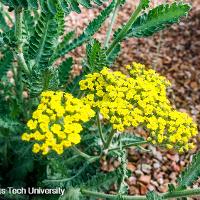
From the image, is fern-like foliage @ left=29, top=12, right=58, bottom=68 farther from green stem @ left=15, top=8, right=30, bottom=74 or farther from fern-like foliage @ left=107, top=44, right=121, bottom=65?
fern-like foliage @ left=107, top=44, right=121, bottom=65

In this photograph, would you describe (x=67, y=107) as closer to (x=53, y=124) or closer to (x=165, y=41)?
(x=53, y=124)

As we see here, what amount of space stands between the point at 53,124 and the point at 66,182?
495 millimetres

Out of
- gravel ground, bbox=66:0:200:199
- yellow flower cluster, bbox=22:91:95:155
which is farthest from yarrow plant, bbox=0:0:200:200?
gravel ground, bbox=66:0:200:199

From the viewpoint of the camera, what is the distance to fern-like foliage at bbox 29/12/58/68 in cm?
130

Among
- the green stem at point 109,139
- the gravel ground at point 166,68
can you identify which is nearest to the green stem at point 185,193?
the green stem at point 109,139

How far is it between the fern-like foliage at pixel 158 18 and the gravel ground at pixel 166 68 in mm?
837

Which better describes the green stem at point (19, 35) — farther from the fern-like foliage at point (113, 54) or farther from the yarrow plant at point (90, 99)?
the fern-like foliage at point (113, 54)

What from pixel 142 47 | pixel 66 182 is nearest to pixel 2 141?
pixel 66 182

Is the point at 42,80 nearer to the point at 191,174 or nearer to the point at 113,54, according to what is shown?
the point at 113,54

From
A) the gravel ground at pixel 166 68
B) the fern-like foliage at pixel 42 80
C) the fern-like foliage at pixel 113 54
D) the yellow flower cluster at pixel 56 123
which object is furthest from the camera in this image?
the gravel ground at pixel 166 68

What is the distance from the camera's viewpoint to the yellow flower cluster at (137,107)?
1.25m

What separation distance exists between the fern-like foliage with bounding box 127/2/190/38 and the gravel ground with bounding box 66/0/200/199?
0.84 meters

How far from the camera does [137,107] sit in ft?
4.27

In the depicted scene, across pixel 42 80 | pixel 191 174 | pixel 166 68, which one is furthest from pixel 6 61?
pixel 166 68
